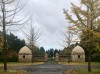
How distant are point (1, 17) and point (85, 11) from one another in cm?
Answer: 865

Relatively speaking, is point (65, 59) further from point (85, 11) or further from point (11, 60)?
point (85, 11)

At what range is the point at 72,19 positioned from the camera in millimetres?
30516

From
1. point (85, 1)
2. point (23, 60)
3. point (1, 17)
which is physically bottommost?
point (23, 60)

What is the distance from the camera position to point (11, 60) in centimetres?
7562

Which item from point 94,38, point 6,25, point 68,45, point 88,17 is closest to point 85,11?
point 88,17

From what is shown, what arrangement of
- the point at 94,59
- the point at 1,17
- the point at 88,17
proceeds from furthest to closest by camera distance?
the point at 94,59 → the point at 88,17 → the point at 1,17

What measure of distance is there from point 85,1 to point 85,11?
104 centimetres

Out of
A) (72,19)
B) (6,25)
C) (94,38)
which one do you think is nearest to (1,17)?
(6,25)

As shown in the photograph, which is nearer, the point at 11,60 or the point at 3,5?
the point at 3,5

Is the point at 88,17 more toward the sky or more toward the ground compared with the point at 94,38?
more toward the sky

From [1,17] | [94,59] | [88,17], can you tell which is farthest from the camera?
[94,59]

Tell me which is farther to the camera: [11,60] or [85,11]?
[11,60]

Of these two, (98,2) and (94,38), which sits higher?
(98,2)

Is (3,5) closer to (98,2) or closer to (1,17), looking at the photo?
(1,17)
